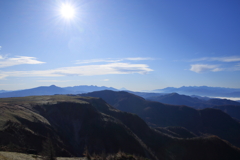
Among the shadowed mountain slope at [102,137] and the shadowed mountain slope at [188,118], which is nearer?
the shadowed mountain slope at [102,137]

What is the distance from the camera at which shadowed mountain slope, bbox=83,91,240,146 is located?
92125 millimetres

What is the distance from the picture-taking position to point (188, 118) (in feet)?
364

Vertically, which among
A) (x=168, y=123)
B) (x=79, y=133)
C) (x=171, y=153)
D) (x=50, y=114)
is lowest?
(x=168, y=123)

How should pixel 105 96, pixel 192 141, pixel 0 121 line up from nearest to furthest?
1. pixel 0 121
2. pixel 192 141
3. pixel 105 96

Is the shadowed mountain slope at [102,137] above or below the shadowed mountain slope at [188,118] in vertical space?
above

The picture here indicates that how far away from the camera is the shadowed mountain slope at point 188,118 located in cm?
9212

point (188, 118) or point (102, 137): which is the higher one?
point (102, 137)

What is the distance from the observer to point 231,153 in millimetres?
40000

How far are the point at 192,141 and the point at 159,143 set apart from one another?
30.9 ft

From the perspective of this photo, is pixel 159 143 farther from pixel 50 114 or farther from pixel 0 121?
pixel 0 121

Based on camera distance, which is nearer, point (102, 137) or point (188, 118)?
point (102, 137)

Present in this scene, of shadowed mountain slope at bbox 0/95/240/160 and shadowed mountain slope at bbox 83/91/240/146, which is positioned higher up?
shadowed mountain slope at bbox 0/95/240/160

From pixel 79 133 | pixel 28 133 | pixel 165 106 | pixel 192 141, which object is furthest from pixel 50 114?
pixel 165 106

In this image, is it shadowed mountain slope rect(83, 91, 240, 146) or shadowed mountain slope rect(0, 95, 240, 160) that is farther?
shadowed mountain slope rect(83, 91, 240, 146)
